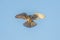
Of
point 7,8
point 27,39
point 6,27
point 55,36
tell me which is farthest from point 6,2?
point 55,36

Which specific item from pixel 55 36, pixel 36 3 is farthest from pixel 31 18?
pixel 55 36

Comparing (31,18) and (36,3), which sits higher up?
(36,3)

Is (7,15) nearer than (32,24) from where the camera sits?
No

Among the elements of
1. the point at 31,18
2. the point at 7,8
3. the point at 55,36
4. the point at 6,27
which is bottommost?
the point at 31,18

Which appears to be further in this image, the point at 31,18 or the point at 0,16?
the point at 0,16

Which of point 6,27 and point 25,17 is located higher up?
point 6,27

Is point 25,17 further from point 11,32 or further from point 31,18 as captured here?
point 11,32

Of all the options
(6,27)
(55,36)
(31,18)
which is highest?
(6,27)

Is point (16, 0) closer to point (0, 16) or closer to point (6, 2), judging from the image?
point (6, 2)

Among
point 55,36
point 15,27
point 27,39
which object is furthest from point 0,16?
point 55,36
